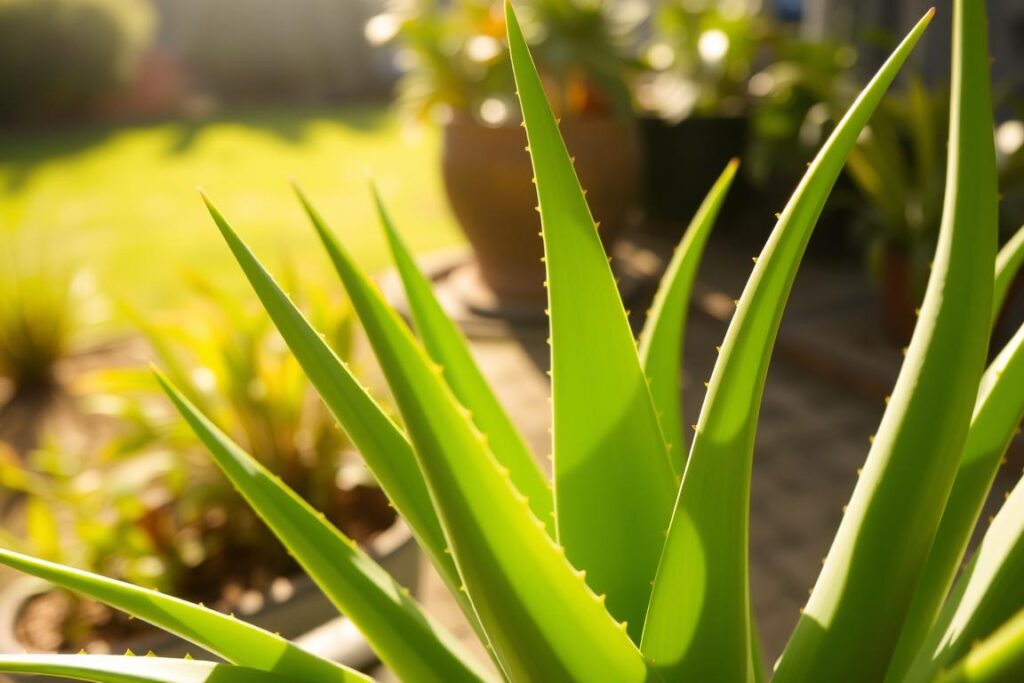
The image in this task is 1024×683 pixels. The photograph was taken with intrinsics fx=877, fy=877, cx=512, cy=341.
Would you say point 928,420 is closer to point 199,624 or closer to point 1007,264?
point 1007,264

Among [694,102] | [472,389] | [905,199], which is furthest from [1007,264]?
[694,102]

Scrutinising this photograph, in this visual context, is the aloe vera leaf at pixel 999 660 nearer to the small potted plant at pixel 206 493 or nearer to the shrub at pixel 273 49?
the small potted plant at pixel 206 493

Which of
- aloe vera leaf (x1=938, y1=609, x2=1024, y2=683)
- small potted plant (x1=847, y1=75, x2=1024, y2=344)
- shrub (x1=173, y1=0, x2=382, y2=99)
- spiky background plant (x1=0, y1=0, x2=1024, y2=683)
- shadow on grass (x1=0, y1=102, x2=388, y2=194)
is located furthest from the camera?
shrub (x1=173, y1=0, x2=382, y2=99)

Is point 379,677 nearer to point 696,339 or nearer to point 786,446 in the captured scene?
point 786,446

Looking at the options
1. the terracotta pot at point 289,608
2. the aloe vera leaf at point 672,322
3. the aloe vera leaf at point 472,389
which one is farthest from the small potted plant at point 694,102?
the aloe vera leaf at point 472,389

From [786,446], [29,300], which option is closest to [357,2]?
[29,300]

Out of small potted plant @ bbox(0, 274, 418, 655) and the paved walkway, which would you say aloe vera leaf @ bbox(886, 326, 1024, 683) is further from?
the paved walkway

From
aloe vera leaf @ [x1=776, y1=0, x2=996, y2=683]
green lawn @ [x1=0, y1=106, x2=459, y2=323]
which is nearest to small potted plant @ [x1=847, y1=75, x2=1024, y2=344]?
green lawn @ [x1=0, y1=106, x2=459, y2=323]
